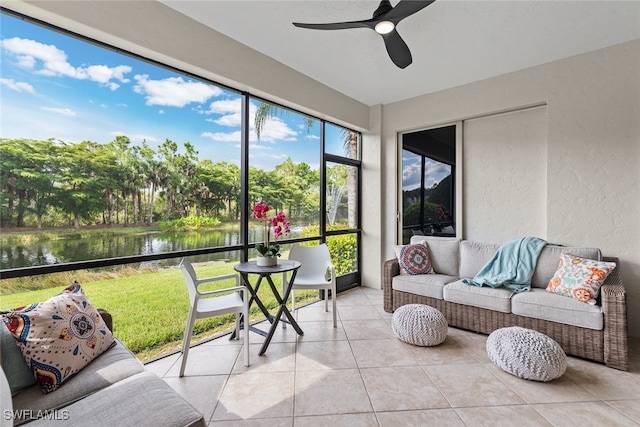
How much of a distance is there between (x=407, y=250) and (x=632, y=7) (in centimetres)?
285

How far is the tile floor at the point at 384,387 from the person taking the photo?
1.71m

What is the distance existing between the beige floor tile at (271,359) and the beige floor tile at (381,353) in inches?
21.8

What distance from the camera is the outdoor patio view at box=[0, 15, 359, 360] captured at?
1825 mm

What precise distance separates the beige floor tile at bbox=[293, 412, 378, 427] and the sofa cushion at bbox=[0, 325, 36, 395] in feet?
4.40

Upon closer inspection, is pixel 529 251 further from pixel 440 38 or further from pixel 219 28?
pixel 219 28

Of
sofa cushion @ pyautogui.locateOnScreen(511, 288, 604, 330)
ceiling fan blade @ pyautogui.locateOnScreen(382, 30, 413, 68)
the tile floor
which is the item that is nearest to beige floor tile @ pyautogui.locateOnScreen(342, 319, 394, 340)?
the tile floor

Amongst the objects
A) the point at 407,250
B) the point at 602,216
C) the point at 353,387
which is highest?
the point at 602,216

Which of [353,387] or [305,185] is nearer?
[353,387]

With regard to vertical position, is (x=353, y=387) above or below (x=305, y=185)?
below

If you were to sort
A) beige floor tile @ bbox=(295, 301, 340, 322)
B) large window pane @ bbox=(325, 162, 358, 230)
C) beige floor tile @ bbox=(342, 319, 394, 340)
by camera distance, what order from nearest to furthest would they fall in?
beige floor tile @ bbox=(342, 319, 394, 340)
beige floor tile @ bbox=(295, 301, 340, 322)
large window pane @ bbox=(325, 162, 358, 230)

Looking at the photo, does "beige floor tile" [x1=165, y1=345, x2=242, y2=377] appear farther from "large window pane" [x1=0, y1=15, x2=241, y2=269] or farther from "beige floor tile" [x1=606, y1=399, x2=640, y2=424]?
"beige floor tile" [x1=606, y1=399, x2=640, y2=424]

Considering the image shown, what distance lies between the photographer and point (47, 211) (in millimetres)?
1909

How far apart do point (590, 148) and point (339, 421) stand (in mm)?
3492

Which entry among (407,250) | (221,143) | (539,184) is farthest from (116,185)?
(539,184)
